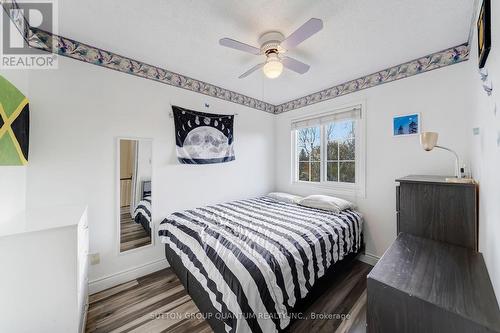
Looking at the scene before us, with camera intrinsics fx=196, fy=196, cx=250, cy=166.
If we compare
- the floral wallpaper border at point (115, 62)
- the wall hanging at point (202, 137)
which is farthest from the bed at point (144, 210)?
the floral wallpaper border at point (115, 62)

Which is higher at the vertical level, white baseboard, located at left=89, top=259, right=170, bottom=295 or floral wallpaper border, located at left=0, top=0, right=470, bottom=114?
floral wallpaper border, located at left=0, top=0, right=470, bottom=114

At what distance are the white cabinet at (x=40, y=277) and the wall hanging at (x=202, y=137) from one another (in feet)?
4.99

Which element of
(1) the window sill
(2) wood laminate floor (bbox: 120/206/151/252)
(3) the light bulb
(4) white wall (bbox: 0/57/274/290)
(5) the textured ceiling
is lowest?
(2) wood laminate floor (bbox: 120/206/151/252)

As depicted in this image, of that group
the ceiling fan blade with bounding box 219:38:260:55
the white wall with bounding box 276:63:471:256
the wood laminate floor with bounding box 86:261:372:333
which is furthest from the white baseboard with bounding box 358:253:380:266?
the ceiling fan blade with bounding box 219:38:260:55

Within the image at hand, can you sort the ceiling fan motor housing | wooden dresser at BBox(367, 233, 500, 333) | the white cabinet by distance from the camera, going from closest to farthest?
wooden dresser at BBox(367, 233, 500, 333), the white cabinet, the ceiling fan motor housing

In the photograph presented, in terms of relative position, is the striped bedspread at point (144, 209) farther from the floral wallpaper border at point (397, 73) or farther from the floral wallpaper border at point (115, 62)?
the floral wallpaper border at point (397, 73)

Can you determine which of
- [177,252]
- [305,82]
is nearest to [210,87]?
[305,82]

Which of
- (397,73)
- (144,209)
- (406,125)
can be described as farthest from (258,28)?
(144,209)

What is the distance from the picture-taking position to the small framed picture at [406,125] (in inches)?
88.2

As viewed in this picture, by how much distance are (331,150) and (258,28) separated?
2.12 metres

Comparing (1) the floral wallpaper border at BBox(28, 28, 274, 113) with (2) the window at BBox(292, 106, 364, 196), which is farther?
(2) the window at BBox(292, 106, 364, 196)

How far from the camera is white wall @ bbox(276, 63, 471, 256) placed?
203cm

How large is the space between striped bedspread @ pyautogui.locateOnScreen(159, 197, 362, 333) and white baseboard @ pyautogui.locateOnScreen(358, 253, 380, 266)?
312 mm

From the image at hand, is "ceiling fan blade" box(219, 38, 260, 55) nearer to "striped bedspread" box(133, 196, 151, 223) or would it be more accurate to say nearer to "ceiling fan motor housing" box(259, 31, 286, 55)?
"ceiling fan motor housing" box(259, 31, 286, 55)
